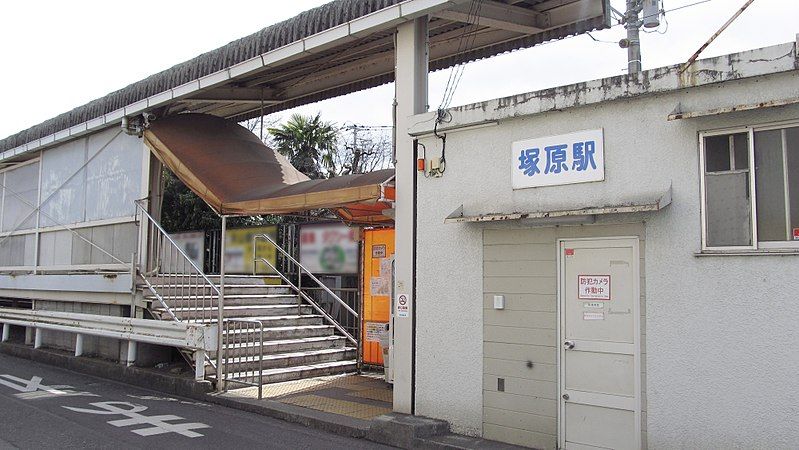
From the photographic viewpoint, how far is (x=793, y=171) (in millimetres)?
5535

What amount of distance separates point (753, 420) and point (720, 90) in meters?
2.70

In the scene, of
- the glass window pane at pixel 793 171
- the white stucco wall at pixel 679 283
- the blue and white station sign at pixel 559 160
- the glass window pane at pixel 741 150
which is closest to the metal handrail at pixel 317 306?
the white stucco wall at pixel 679 283

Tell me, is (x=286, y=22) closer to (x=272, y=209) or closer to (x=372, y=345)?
(x=272, y=209)

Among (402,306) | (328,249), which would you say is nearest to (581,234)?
(402,306)

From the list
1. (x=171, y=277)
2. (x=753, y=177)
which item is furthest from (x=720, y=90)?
(x=171, y=277)

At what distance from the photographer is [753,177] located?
5695 millimetres

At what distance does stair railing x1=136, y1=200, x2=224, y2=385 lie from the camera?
11203 mm

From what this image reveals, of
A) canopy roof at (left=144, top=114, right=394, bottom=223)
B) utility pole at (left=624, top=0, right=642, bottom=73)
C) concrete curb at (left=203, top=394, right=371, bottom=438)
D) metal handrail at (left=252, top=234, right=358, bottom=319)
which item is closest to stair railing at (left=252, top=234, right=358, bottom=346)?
metal handrail at (left=252, top=234, right=358, bottom=319)

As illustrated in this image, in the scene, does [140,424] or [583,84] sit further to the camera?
[140,424]

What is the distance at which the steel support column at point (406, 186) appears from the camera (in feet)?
26.7

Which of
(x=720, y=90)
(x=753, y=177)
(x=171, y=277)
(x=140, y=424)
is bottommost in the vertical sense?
(x=140, y=424)

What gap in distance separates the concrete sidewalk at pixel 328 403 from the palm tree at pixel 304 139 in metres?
16.7

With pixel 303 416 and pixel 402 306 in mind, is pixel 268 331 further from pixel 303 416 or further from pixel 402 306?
pixel 402 306

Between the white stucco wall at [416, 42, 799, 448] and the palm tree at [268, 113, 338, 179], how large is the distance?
21.2m
